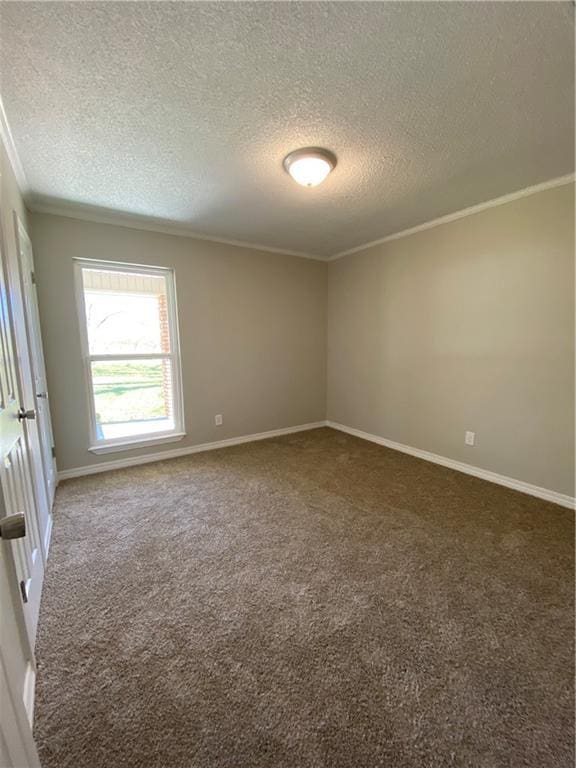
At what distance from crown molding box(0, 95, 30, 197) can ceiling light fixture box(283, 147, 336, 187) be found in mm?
1480

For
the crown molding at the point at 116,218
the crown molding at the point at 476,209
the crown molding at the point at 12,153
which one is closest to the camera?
the crown molding at the point at 12,153

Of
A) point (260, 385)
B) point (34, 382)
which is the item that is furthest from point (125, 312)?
point (260, 385)

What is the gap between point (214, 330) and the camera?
369 cm

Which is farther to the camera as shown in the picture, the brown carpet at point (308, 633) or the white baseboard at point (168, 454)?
the white baseboard at point (168, 454)

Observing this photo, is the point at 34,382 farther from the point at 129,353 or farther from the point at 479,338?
the point at 479,338

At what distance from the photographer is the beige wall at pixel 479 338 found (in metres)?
2.45

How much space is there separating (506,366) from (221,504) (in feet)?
8.66

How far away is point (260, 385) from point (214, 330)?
91cm

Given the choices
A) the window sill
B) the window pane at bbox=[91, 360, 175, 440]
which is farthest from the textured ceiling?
the window sill

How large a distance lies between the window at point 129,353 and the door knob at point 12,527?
9.01 ft

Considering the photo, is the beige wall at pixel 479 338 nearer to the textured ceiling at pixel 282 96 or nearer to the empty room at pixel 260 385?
the empty room at pixel 260 385

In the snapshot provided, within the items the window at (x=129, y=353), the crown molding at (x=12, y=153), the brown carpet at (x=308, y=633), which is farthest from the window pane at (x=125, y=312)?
the brown carpet at (x=308, y=633)

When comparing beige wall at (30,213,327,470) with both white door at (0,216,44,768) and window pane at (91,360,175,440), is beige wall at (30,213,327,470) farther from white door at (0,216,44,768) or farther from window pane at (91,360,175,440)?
white door at (0,216,44,768)

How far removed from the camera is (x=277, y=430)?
433 centimetres
